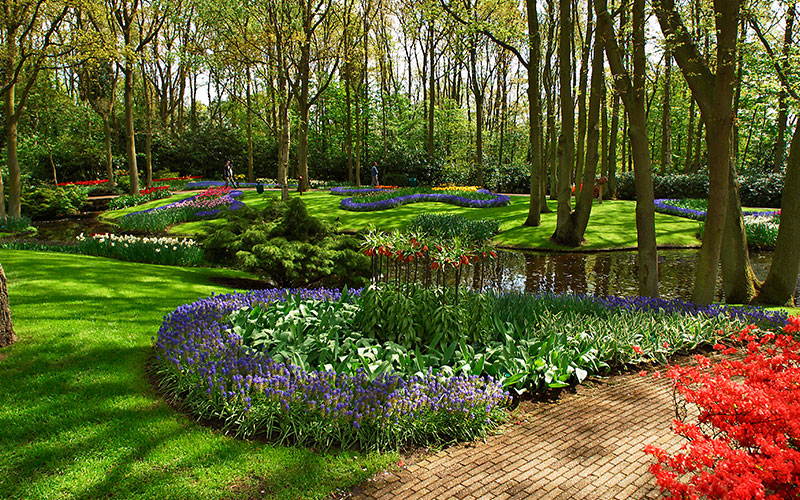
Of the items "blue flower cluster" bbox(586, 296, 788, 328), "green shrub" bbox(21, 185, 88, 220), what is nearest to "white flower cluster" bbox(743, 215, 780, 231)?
"blue flower cluster" bbox(586, 296, 788, 328)

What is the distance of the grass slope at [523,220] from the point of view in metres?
15.8

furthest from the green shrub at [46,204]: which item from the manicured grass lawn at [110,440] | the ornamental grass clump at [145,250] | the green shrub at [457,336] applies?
the green shrub at [457,336]

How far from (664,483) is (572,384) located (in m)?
3.04

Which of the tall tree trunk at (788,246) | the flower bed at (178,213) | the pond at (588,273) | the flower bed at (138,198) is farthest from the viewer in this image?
the flower bed at (138,198)

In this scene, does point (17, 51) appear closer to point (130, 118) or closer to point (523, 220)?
point (130, 118)

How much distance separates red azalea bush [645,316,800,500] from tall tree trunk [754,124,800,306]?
19.9 ft

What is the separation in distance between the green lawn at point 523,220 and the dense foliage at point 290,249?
688 centimetres

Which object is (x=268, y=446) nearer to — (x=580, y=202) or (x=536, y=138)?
(x=580, y=202)

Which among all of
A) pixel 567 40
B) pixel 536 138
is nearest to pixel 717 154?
pixel 567 40

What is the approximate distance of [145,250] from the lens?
10.9 metres

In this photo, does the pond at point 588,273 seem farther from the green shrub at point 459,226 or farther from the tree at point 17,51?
the tree at point 17,51

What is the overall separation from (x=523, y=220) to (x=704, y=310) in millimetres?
11829

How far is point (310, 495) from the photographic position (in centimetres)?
320

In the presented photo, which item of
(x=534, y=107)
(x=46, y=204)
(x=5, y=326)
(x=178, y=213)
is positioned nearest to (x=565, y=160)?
(x=534, y=107)
